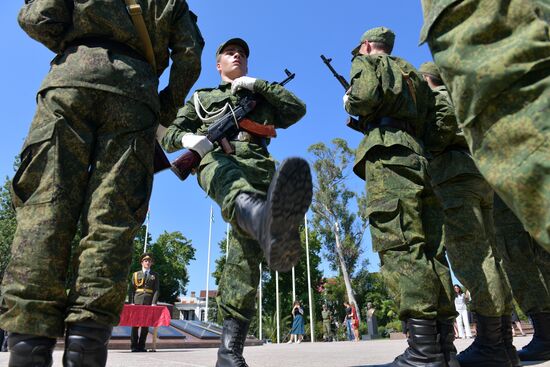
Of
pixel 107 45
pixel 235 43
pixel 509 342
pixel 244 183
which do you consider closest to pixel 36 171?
pixel 107 45

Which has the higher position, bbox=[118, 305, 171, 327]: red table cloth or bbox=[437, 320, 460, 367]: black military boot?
bbox=[118, 305, 171, 327]: red table cloth

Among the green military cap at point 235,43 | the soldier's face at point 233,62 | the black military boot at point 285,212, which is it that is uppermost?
the green military cap at point 235,43

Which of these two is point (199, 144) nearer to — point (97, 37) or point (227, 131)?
point (227, 131)

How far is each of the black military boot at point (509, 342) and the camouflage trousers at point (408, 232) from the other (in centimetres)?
77

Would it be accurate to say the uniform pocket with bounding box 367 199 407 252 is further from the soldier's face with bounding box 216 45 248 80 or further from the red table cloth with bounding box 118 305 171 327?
the red table cloth with bounding box 118 305 171 327

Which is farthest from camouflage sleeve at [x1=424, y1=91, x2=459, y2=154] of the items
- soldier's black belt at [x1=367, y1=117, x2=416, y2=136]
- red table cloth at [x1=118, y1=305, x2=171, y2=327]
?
red table cloth at [x1=118, y1=305, x2=171, y2=327]

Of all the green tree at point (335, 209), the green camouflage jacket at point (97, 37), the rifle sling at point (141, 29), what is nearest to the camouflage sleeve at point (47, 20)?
the green camouflage jacket at point (97, 37)

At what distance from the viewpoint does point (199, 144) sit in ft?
11.2

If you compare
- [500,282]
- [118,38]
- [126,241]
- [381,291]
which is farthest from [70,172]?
[381,291]

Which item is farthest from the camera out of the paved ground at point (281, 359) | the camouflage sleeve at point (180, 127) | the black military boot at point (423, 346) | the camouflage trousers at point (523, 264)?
the camouflage trousers at point (523, 264)

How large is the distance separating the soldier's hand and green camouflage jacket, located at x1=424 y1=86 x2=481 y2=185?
4.73 feet

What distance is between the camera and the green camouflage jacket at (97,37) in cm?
220

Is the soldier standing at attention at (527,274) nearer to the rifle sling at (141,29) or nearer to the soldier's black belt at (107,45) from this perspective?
the rifle sling at (141,29)

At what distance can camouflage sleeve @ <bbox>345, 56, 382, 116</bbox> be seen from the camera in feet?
10.8
